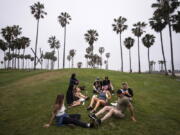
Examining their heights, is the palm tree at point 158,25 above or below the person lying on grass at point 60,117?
above

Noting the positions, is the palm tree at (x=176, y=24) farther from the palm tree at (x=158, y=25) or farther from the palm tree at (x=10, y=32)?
the palm tree at (x=10, y=32)

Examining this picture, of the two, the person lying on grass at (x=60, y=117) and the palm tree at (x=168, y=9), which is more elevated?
the palm tree at (x=168, y=9)

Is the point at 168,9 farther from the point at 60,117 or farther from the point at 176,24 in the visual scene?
the point at 60,117

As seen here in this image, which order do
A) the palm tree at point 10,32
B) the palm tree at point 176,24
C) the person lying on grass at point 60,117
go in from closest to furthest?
the person lying on grass at point 60,117 → the palm tree at point 176,24 → the palm tree at point 10,32

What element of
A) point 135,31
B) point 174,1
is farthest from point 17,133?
point 135,31

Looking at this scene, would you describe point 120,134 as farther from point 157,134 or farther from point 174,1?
point 174,1

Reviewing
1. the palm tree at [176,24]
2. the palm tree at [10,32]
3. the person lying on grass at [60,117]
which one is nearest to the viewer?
the person lying on grass at [60,117]

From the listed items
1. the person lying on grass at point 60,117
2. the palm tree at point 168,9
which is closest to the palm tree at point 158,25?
the palm tree at point 168,9

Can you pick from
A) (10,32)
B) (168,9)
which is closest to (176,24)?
(168,9)

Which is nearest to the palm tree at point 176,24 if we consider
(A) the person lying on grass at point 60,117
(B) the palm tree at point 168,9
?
(B) the palm tree at point 168,9

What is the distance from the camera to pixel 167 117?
755 cm

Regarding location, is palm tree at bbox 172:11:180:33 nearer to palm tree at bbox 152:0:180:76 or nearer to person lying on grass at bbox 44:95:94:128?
palm tree at bbox 152:0:180:76

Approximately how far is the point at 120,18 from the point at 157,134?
40.6m

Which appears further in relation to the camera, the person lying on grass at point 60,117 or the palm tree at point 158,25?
the palm tree at point 158,25
